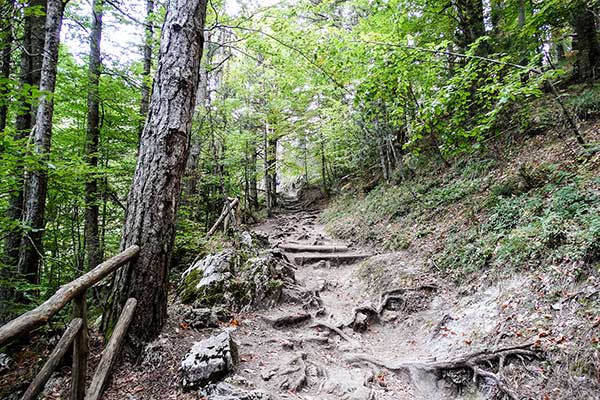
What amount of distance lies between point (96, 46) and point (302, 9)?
16.9 feet

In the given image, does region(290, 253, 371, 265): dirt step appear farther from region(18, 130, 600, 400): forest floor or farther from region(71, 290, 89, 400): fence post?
region(71, 290, 89, 400): fence post

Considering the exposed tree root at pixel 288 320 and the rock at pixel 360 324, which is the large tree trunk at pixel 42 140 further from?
the rock at pixel 360 324

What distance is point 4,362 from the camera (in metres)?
3.45

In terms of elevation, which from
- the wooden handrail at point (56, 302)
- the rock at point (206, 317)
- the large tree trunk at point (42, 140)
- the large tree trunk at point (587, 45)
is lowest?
the rock at point (206, 317)

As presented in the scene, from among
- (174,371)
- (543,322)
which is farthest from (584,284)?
(174,371)

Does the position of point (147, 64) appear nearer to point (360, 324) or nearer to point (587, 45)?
point (360, 324)

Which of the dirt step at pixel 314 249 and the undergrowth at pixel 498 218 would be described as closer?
the undergrowth at pixel 498 218

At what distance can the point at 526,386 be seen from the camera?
2756 mm

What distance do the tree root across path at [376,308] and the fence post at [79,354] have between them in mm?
3606

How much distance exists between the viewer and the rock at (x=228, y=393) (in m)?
2.86

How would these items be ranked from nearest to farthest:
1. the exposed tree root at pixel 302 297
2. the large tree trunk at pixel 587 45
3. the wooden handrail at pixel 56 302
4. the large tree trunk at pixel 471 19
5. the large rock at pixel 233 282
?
the wooden handrail at pixel 56 302
the large rock at pixel 233 282
the exposed tree root at pixel 302 297
the large tree trunk at pixel 587 45
the large tree trunk at pixel 471 19

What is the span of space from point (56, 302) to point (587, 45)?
11.7 metres

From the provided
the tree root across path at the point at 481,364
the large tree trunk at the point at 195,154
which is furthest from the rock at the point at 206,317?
the large tree trunk at the point at 195,154

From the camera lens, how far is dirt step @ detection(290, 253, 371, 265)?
8070 mm
